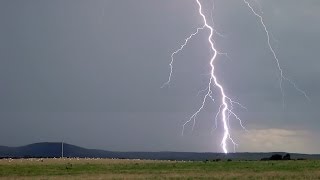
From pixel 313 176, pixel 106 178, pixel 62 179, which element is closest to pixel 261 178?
pixel 313 176

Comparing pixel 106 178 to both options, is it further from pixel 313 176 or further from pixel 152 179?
pixel 313 176

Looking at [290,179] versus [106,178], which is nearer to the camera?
[290,179]

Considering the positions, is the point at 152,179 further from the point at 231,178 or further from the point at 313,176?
the point at 313,176

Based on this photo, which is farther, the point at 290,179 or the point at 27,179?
the point at 27,179

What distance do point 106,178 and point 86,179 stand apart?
152cm

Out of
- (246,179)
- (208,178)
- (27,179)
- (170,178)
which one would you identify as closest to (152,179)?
(170,178)

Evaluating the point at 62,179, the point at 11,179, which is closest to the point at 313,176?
the point at 62,179

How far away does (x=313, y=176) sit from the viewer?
43219mm

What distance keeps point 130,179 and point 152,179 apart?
5.11 feet

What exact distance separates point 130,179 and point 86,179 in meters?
3.16

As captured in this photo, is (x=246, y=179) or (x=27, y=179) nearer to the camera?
(x=246, y=179)

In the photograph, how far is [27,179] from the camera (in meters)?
43.5

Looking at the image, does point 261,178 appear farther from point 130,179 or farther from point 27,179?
point 27,179

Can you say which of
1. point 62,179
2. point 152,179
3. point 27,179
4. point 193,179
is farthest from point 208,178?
point 27,179
